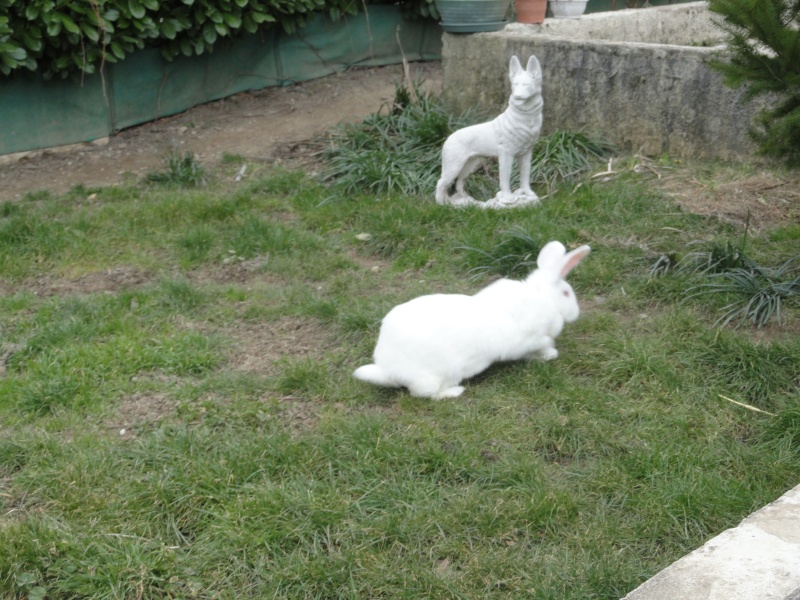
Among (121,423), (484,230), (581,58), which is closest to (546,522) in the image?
(121,423)

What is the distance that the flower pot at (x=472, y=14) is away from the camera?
8.52 metres

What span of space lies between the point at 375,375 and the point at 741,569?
1.99m

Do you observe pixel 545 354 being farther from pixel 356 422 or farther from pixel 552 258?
pixel 356 422

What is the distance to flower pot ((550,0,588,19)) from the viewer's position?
10125 millimetres

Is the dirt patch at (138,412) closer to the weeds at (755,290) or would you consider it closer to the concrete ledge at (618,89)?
the weeds at (755,290)

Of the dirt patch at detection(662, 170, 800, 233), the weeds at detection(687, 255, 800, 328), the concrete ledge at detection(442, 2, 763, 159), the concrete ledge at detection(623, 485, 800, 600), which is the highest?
the concrete ledge at detection(442, 2, 763, 159)

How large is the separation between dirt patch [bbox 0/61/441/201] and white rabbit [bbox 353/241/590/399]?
178 inches

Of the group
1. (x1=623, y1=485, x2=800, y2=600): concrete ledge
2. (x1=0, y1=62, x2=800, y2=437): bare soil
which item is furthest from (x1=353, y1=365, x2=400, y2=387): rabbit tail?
(x1=623, y1=485, x2=800, y2=600): concrete ledge

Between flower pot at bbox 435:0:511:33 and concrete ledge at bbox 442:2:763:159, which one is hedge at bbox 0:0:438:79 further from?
concrete ledge at bbox 442:2:763:159

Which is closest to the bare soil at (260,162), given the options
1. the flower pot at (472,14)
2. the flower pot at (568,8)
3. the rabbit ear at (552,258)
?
the flower pot at (472,14)

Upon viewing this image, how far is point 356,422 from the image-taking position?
3.98m

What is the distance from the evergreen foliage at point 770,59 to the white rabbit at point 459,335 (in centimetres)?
133

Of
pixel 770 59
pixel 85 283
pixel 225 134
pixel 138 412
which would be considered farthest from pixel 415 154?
pixel 138 412

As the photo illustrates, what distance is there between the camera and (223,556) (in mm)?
3230
